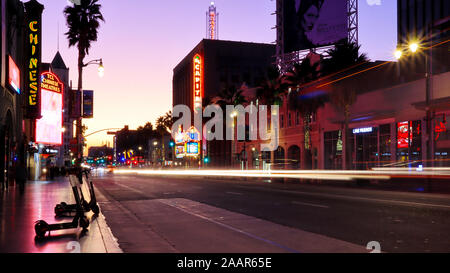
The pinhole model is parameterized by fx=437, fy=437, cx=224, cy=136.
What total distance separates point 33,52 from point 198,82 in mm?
57500

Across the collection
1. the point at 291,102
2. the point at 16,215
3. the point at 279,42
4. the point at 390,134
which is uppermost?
the point at 279,42

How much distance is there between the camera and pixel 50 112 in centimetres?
4219

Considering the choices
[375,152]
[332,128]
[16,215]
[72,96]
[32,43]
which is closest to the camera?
[16,215]

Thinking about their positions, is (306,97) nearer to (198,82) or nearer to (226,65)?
(198,82)

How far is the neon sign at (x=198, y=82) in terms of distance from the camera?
8464 centimetres

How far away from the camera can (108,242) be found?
8.80 m

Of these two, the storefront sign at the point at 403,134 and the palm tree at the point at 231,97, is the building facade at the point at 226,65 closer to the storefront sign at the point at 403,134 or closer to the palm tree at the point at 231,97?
the palm tree at the point at 231,97

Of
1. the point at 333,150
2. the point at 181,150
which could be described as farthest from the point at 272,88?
the point at 181,150

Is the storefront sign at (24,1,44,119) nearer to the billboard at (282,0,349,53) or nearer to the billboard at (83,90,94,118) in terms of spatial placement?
the billboard at (83,90,94,118)

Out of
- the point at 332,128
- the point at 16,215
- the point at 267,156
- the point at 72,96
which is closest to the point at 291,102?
the point at 332,128

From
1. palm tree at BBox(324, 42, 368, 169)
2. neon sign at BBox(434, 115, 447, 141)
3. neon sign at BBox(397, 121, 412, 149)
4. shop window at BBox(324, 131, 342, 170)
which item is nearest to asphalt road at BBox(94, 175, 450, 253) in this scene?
neon sign at BBox(434, 115, 447, 141)

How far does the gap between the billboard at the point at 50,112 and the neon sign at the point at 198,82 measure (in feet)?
138
